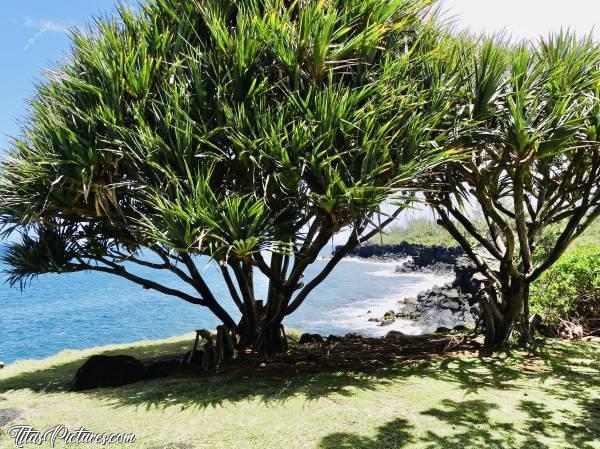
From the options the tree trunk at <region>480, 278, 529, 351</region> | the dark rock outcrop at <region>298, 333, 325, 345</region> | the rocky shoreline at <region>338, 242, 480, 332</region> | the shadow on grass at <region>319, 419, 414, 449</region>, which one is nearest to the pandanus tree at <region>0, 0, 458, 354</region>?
the shadow on grass at <region>319, 419, 414, 449</region>

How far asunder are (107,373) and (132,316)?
1196 inches

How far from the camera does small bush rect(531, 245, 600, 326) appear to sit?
9.31 metres

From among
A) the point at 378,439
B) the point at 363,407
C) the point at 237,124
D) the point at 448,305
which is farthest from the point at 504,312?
the point at 448,305

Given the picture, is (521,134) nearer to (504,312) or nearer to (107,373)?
(504,312)

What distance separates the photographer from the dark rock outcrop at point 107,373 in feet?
23.6

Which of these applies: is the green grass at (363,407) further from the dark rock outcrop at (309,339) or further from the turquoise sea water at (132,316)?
→ the turquoise sea water at (132,316)

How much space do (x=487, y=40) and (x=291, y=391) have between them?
5530mm

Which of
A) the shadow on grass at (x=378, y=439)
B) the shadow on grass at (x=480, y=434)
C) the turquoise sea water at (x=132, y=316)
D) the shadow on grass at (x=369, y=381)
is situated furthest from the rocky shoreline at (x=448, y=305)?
the shadow on grass at (x=378, y=439)

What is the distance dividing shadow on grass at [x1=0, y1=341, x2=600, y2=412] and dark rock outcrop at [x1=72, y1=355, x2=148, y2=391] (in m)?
0.35

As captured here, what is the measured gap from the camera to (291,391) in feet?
20.2

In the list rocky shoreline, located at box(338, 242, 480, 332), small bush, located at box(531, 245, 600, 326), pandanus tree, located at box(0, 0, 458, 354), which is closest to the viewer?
pandanus tree, located at box(0, 0, 458, 354)

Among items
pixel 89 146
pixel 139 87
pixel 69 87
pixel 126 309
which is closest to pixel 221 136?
pixel 139 87

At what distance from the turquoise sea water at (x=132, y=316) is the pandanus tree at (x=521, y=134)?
1087 cm

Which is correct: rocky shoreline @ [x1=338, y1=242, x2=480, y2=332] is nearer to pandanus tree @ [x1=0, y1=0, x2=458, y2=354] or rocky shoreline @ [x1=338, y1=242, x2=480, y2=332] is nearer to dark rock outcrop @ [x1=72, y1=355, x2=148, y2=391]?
pandanus tree @ [x1=0, y1=0, x2=458, y2=354]
